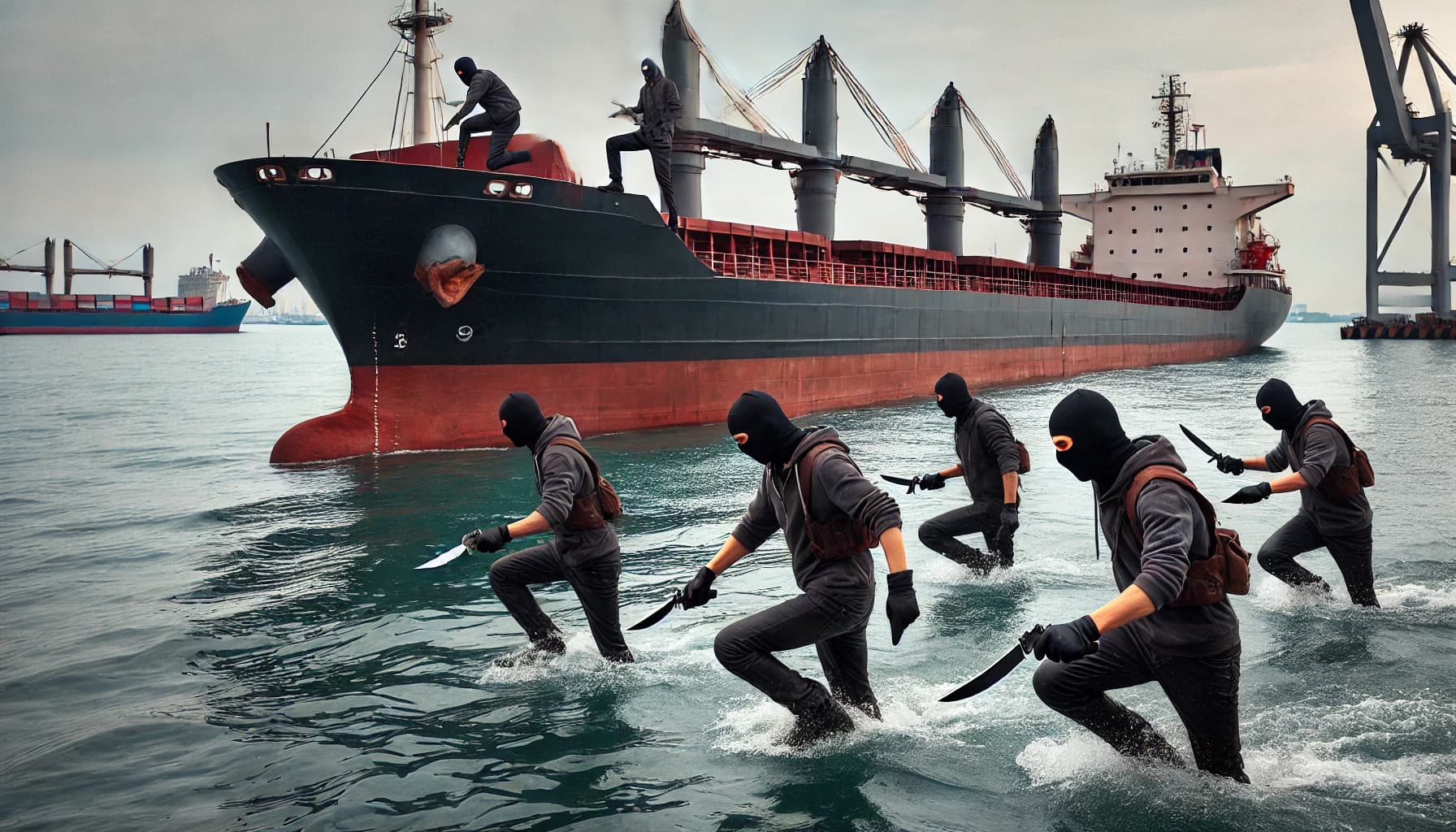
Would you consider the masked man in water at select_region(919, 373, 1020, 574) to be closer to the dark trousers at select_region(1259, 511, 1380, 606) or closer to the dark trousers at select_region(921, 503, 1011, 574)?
the dark trousers at select_region(921, 503, 1011, 574)

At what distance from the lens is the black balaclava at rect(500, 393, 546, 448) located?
6094mm

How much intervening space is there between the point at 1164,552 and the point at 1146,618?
0.50m

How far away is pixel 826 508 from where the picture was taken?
4.84m

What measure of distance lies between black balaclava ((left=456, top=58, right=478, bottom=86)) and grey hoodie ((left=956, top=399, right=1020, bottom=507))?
398 inches

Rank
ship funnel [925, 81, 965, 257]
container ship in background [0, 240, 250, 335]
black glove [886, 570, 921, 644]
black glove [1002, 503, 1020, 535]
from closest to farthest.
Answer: black glove [886, 570, 921, 644] → black glove [1002, 503, 1020, 535] → ship funnel [925, 81, 965, 257] → container ship in background [0, 240, 250, 335]

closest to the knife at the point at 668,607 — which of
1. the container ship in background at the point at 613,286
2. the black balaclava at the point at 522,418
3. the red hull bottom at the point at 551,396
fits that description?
the black balaclava at the point at 522,418

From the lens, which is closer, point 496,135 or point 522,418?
point 522,418

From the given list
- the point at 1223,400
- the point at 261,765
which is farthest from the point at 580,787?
the point at 1223,400

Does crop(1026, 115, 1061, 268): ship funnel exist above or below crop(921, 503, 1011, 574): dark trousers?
above

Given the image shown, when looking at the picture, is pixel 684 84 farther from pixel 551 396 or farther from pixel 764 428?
pixel 764 428

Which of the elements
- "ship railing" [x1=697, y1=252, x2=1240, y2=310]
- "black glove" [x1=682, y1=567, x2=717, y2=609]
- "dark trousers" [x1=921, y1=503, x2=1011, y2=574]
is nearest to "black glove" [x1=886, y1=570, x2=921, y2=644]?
"black glove" [x1=682, y1=567, x2=717, y2=609]

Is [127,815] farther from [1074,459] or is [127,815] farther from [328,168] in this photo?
[328,168]

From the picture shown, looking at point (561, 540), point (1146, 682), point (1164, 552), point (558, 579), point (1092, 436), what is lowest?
point (1146, 682)

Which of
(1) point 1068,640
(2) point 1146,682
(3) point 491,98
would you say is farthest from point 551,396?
(1) point 1068,640
